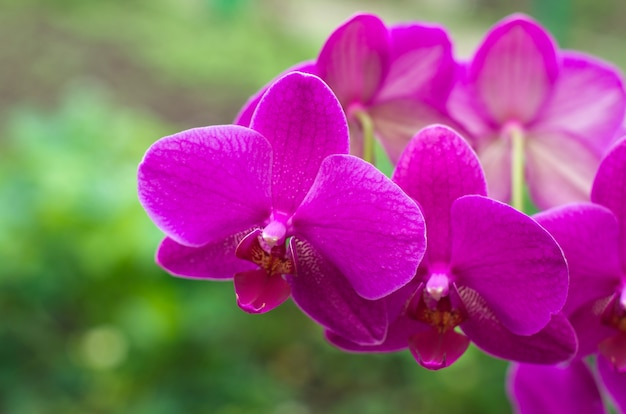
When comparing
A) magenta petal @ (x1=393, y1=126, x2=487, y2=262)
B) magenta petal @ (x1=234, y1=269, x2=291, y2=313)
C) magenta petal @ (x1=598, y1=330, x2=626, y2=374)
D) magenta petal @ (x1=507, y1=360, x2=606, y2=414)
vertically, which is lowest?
magenta petal @ (x1=507, y1=360, x2=606, y2=414)

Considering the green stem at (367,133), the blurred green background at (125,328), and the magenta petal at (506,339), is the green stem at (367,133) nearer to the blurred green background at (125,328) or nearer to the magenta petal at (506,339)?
the magenta petal at (506,339)

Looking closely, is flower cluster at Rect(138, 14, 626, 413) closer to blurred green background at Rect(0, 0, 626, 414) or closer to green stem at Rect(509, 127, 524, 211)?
green stem at Rect(509, 127, 524, 211)

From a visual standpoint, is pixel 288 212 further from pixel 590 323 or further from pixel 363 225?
pixel 590 323

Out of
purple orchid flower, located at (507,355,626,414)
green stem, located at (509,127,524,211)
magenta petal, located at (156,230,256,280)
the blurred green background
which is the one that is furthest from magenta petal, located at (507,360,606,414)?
the blurred green background

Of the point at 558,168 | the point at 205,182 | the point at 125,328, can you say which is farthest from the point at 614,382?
the point at 125,328

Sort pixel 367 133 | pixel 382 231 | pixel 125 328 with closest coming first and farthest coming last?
pixel 382 231, pixel 367 133, pixel 125 328

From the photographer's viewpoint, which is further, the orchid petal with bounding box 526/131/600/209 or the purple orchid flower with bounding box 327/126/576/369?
the orchid petal with bounding box 526/131/600/209

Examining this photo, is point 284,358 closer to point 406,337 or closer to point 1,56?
point 406,337

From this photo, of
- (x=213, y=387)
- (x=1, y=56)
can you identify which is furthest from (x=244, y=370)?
(x=1, y=56)
